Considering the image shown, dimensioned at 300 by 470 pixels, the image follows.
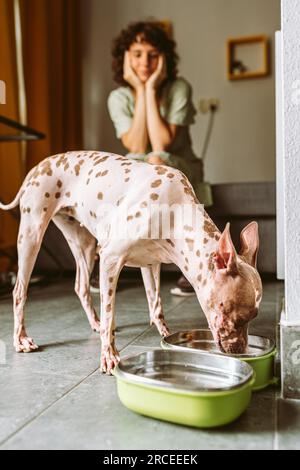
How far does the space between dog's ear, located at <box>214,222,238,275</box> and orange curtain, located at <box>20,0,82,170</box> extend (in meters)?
2.48

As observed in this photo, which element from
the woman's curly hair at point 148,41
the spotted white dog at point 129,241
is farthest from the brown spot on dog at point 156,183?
the woman's curly hair at point 148,41

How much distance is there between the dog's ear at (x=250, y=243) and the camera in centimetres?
116

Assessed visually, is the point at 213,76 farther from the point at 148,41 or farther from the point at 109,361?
A: the point at 109,361

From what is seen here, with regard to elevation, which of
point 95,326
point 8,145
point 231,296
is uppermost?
point 8,145

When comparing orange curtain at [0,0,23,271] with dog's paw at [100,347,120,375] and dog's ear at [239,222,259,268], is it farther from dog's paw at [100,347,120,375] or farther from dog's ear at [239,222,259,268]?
dog's ear at [239,222,259,268]

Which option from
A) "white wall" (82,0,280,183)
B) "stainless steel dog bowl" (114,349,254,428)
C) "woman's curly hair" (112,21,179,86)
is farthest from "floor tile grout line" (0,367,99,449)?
"white wall" (82,0,280,183)

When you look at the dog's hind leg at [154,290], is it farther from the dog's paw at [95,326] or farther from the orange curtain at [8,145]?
the orange curtain at [8,145]

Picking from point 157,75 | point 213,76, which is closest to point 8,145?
point 157,75

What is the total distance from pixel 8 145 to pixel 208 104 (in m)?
1.70

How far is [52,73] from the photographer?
3.57m

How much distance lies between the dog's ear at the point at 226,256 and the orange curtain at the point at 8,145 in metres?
2.12

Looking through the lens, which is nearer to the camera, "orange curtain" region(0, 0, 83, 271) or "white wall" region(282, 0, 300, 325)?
"white wall" region(282, 0, 300, 325)

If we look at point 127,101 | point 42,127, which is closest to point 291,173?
point 127,101

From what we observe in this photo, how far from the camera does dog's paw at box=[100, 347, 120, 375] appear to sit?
1264 millimetres
